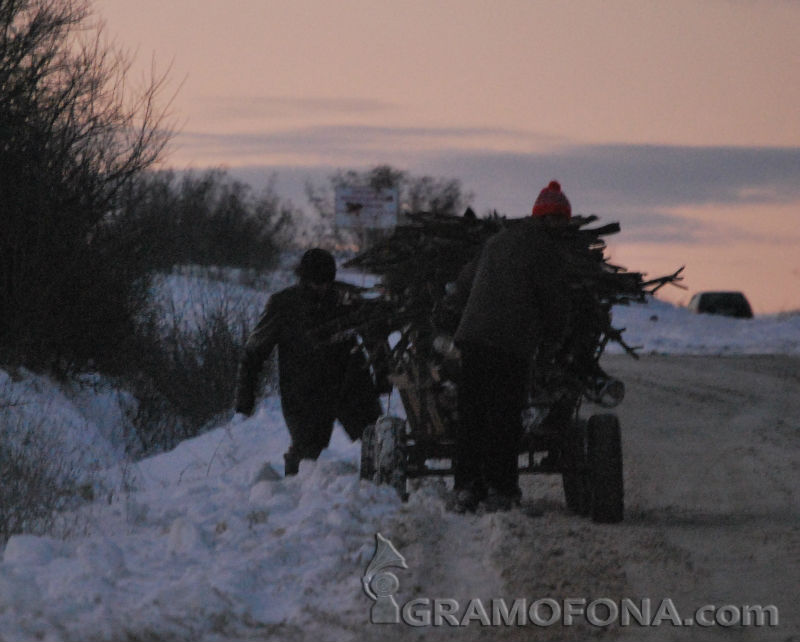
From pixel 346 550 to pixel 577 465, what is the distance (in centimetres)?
222

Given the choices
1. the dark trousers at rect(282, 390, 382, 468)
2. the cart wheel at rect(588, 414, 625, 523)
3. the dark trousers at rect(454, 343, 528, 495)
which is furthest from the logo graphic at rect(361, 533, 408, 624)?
the dark trousers at rect(282, 390, 382, 468)

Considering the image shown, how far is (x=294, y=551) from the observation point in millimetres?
7332

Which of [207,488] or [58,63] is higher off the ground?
[58,63]

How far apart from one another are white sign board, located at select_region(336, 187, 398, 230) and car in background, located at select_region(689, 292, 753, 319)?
23.1 metres

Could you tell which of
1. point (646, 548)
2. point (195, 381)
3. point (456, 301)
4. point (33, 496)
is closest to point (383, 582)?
point (646, 548)

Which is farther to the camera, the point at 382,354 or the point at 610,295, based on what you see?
the point at 382,354

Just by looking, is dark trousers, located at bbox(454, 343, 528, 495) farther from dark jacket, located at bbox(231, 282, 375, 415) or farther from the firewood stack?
dark jacket, located at bbox(231, 282, 375, 415)

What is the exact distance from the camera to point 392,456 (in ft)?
29.7

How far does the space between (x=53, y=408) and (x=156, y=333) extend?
9.05ft

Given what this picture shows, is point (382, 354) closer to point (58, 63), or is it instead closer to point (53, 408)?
point (53, 408)

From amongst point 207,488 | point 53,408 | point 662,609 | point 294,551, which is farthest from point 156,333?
point 662,609

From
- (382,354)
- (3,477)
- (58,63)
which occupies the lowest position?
(3,477)

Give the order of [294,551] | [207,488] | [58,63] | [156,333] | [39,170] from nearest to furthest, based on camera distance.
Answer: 1. [294,551]
2. [207,488]
3. [39,170]
4. [58,63]
5. [156,333]

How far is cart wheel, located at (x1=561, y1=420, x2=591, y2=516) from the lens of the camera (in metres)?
9.09
